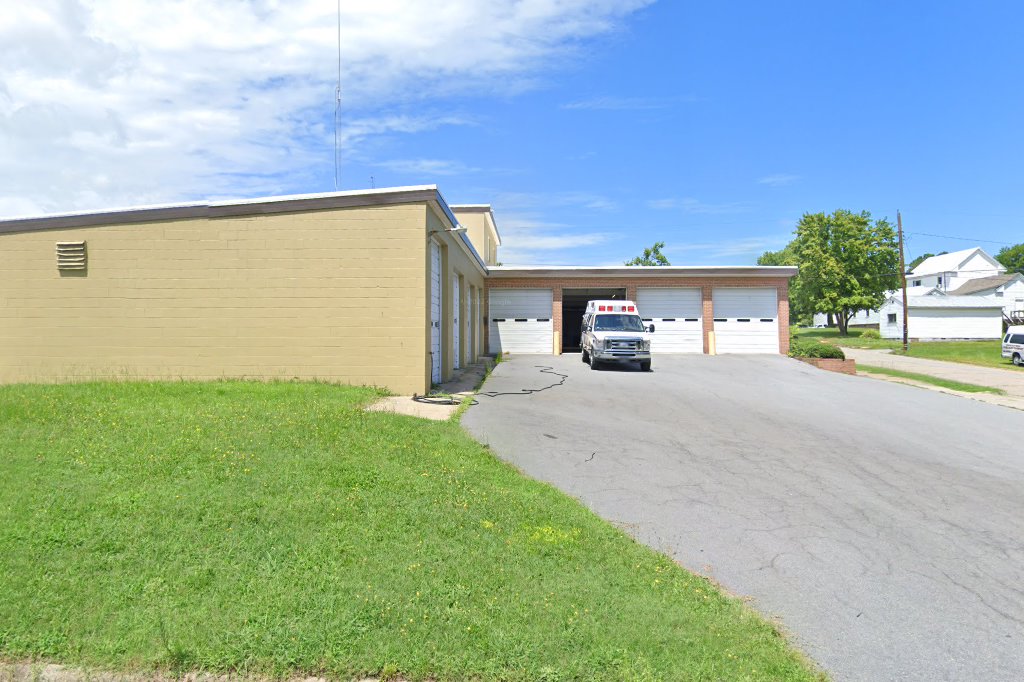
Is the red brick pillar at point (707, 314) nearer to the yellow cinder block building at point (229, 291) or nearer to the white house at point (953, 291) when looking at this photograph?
the yellow cinder block building at point (229, 291)

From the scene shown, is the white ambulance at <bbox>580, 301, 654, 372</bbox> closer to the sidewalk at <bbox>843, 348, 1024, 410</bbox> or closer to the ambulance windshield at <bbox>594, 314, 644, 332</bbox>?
the ambulance windshield at <bbox>594, 314, 644, 332</bbox>

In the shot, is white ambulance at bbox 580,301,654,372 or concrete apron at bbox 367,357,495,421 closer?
concrete apron at bbox 367,357,495,421

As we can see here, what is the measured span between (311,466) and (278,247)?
7.91 meters

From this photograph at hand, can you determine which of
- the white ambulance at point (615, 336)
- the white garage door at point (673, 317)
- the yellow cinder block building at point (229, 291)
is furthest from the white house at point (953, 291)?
the yellow cinder block building at point (229, 291)

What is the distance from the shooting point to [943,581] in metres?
5.16

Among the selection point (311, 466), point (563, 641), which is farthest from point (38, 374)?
point (563, 641)

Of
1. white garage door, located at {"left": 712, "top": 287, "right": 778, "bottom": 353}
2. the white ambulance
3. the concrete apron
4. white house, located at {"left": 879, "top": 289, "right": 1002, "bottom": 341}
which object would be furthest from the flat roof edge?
white house, located at {"left": 879, "top": 289, "right": 1002, "bottom": 341}

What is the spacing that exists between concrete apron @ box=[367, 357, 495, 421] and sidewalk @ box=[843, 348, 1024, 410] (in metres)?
13.4

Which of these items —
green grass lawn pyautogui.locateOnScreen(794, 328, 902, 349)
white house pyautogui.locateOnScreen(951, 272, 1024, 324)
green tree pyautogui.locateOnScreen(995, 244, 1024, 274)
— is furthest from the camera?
green tree pyautogui.locateOnScreen(995, 244, 1024, 274)

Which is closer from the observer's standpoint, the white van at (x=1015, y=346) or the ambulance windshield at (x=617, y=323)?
the ambulance windshield at (x=617, y=323)

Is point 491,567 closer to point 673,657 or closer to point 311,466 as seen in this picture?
point 673,657

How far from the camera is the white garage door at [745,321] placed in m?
27.7

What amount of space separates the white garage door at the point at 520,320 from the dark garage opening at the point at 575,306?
1432 millimetres

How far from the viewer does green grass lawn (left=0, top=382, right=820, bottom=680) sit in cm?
376
